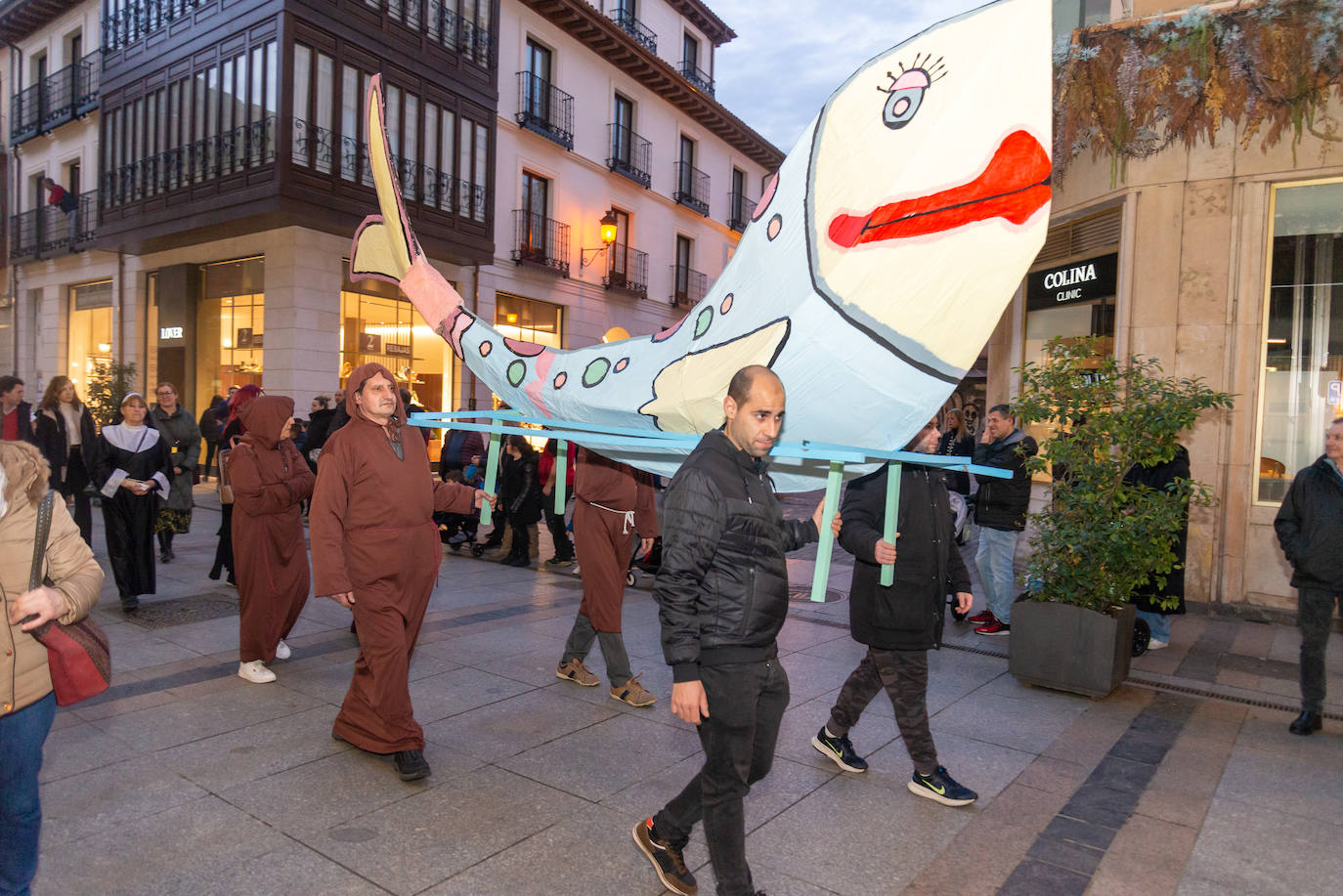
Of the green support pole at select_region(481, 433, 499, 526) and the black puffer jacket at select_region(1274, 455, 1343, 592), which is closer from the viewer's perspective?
the green support pole at select_region(481, 433, 499, 526)

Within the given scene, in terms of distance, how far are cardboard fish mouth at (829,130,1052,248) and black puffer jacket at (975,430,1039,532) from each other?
4.72m

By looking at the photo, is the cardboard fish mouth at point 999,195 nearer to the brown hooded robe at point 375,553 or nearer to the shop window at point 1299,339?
the brown hooded robe at point 375,553

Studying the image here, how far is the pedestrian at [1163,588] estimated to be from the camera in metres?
6.39

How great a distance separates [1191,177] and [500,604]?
25.8 feet

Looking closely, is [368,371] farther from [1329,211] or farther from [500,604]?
[1329,211]

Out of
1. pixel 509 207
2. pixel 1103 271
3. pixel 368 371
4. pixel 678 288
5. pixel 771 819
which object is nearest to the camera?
pixel 771 819

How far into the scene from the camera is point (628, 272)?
2475 cm

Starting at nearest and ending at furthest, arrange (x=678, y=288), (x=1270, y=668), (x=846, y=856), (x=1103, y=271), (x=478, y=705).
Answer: (x=846, y=856)
(x=478, y=705)
(x=1270, y=668)
(x=1103, y=271)
(x=678, y=288)

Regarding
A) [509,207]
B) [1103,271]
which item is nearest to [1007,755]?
[1103,271]

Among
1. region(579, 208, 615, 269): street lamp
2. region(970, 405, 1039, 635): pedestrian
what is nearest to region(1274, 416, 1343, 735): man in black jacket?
region(970, 405, 1039, 635): pedestrian

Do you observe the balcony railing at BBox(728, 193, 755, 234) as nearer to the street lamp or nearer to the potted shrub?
the street lamp

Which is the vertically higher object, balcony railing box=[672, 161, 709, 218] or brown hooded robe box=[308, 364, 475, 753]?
balcony railing box=[672, 161, 709, 218]

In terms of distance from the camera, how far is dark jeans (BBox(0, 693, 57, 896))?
244 centimetres

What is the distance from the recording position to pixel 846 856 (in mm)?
3383
